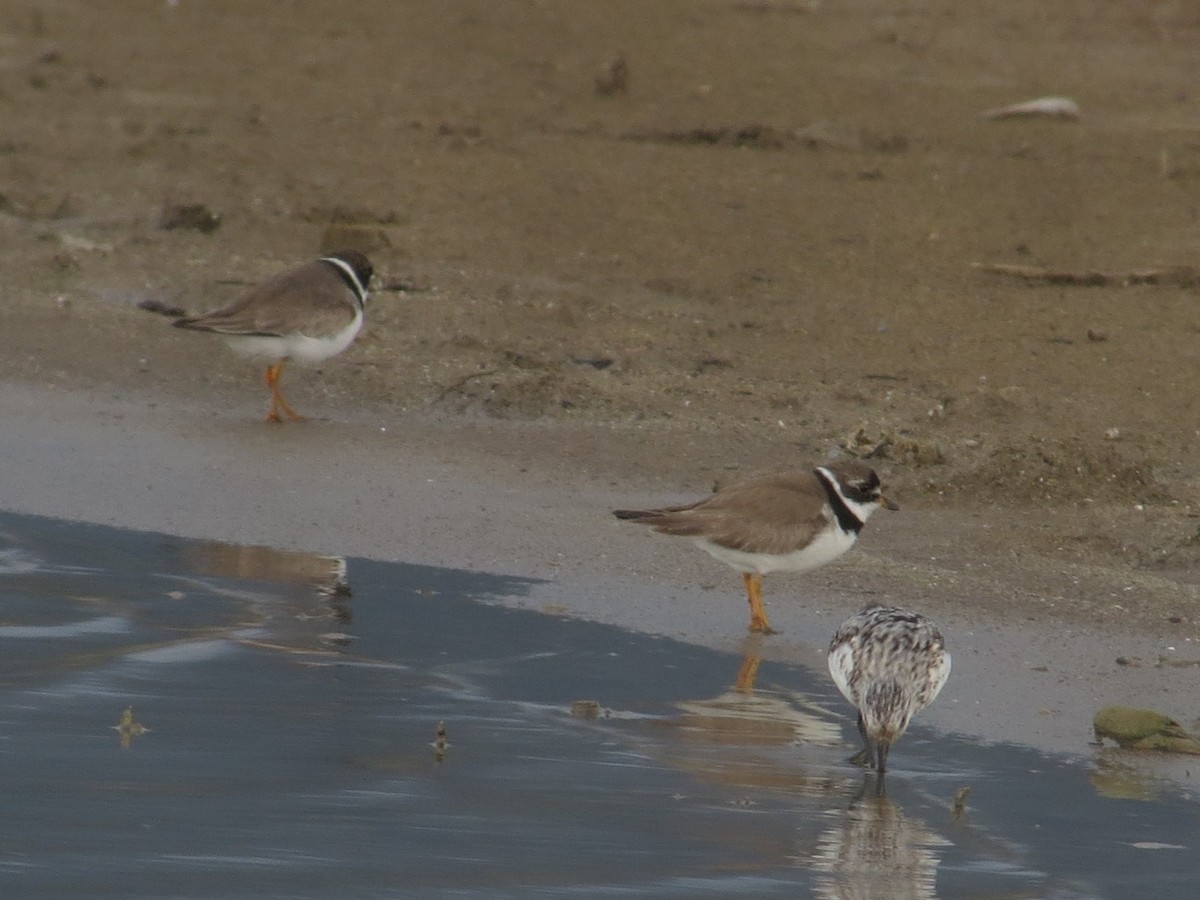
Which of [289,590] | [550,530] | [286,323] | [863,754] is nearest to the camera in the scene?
[863,754]

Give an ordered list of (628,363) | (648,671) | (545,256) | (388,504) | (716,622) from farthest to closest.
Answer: (545,256) → (628,363) → (388,504) → (716,622) → (648,671)

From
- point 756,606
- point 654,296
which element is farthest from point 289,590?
point 654,296

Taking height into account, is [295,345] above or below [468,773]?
above

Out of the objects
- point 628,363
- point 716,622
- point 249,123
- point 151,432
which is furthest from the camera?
point 249,123

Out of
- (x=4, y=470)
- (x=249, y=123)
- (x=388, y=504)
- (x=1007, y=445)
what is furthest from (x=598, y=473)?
(x=249, y=123)

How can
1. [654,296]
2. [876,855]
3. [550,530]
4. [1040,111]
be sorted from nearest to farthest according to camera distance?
[876,855] < [550,530] < [654,296] < [1040,111]

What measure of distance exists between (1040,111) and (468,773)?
12.7 m

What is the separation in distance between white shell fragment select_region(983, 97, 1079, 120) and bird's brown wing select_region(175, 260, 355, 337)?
8.01 meters

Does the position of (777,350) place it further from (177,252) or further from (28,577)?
(28,577)

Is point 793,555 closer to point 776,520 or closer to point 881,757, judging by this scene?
point 776,520

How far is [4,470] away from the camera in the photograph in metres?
9.98

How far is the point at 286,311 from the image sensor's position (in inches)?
442

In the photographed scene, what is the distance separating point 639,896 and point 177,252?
9504mm

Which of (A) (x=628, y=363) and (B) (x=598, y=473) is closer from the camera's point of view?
(B) (x=598, y=473)
